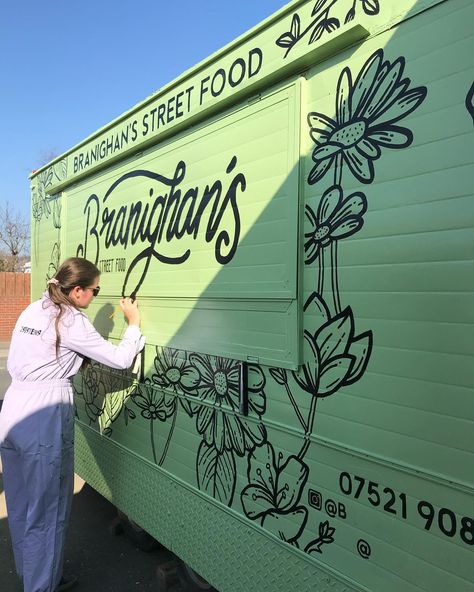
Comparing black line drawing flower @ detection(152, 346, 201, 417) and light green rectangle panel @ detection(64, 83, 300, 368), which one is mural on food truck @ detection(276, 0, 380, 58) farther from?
black line drawing flower @ detection(152, 346, 201, 417)

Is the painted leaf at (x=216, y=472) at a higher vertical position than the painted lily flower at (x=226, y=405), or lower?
lower

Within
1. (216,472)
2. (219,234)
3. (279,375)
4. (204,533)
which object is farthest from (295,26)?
(204,533)

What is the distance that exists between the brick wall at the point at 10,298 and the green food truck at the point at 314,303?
1554 cm

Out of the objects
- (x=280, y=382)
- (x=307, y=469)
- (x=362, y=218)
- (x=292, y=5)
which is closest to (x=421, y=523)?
(x=307, y=469)

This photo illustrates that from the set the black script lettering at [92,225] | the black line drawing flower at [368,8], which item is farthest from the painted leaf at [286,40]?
Answer: the black script lettering at [92,225]

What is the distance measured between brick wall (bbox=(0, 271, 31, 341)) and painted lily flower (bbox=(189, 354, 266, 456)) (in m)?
16.0

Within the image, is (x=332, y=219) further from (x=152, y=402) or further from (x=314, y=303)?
(x=152, y=402)

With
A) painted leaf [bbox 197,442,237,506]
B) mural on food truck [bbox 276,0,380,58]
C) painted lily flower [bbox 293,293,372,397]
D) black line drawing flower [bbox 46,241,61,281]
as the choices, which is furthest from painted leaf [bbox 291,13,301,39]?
black line drawing flower [bbox 46,241,61,281]

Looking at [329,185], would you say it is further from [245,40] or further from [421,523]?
[421,523]

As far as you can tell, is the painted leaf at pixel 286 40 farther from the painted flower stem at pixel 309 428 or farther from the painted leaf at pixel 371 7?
the painted flower stem at pixel 309 428

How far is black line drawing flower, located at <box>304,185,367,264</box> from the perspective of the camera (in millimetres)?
1787

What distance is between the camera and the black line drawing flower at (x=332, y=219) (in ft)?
5.86

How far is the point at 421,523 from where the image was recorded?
1563 mm

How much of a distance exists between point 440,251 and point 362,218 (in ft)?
1.10
